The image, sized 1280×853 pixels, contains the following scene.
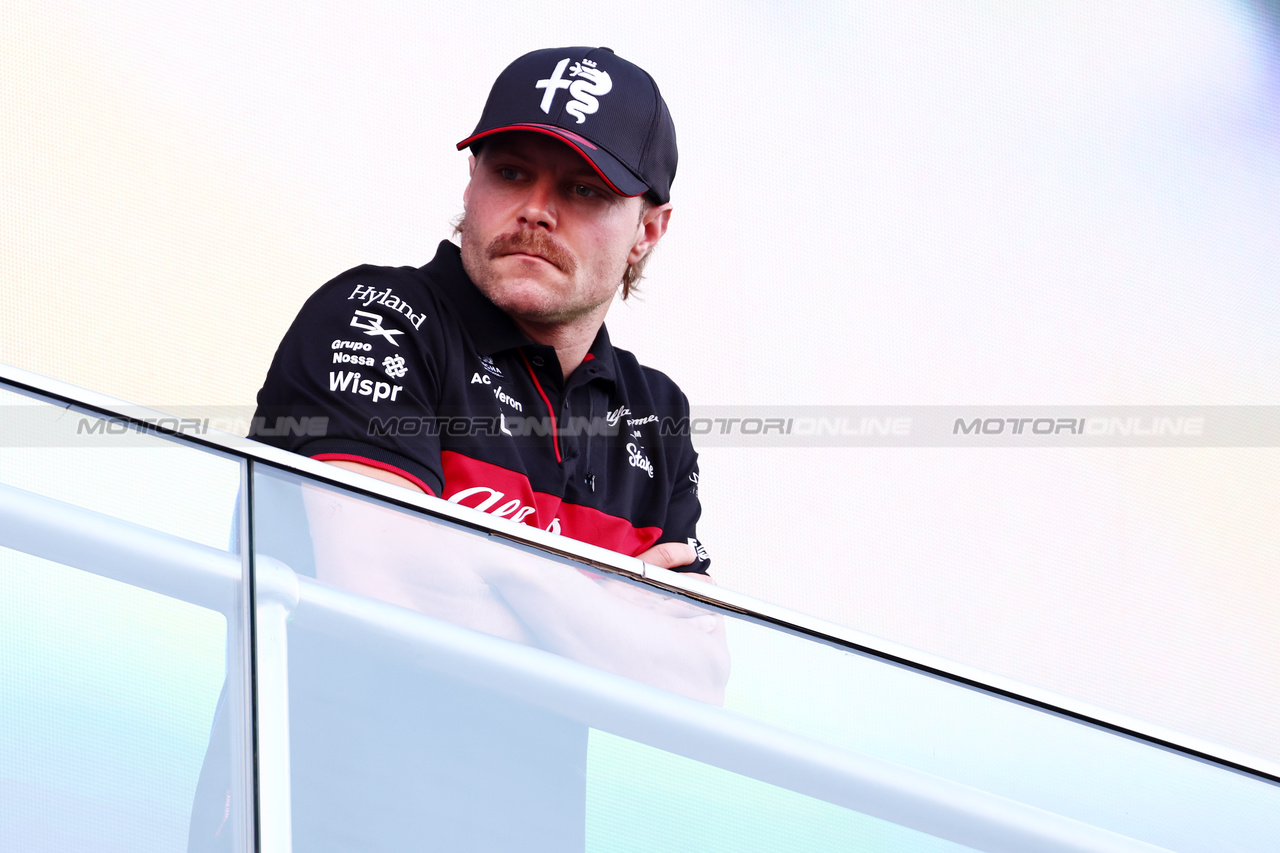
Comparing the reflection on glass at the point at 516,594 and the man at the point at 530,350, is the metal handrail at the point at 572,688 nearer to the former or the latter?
the reflection on glass at the point at 516,594

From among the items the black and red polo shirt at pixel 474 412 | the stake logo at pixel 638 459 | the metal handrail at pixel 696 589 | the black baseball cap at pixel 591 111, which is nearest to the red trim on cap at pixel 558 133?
the black baseball cap at pixel 591 111

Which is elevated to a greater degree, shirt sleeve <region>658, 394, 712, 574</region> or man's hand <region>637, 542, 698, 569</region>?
shirt sleeve <region>658, 394, 712, 574</region>

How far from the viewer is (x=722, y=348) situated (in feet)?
6.36

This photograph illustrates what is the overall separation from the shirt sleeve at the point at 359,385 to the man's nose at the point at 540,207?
0.47 feet

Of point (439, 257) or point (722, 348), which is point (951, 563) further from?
point (439, 257)

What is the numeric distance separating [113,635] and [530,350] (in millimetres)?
480

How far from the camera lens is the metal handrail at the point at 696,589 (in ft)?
1.40

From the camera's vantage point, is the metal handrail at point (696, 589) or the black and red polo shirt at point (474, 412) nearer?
the metal handrail at point (696, 589)

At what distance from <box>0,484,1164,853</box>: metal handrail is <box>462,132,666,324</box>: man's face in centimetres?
44

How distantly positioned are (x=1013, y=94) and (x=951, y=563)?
1003 mm

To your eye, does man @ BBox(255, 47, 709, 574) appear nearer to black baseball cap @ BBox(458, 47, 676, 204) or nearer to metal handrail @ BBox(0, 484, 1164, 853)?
black baseball cap @ BBox(458, 47, 676, 204)

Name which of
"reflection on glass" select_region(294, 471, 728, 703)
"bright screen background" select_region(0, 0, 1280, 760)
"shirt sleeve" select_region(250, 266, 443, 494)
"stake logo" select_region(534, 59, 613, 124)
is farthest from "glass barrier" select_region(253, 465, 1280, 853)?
"bright screen background" select_region(0, 0, 1280, 760)

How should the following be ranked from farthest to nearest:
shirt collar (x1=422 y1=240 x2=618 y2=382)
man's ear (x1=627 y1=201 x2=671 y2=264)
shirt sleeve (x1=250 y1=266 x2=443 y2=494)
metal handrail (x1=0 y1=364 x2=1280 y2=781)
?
1. man's ear (x1=627 y1=201 x2=671 y2=264)
2. shirt collar (x1=422 y1=240 x2=618 y2=382)
3. shirt sleeve (x1=250 y1=266 x2=443 y2=494)
4. metal handrail (x1=0 y1=364 x2=1280 y2=781)

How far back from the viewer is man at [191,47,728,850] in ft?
1.11
